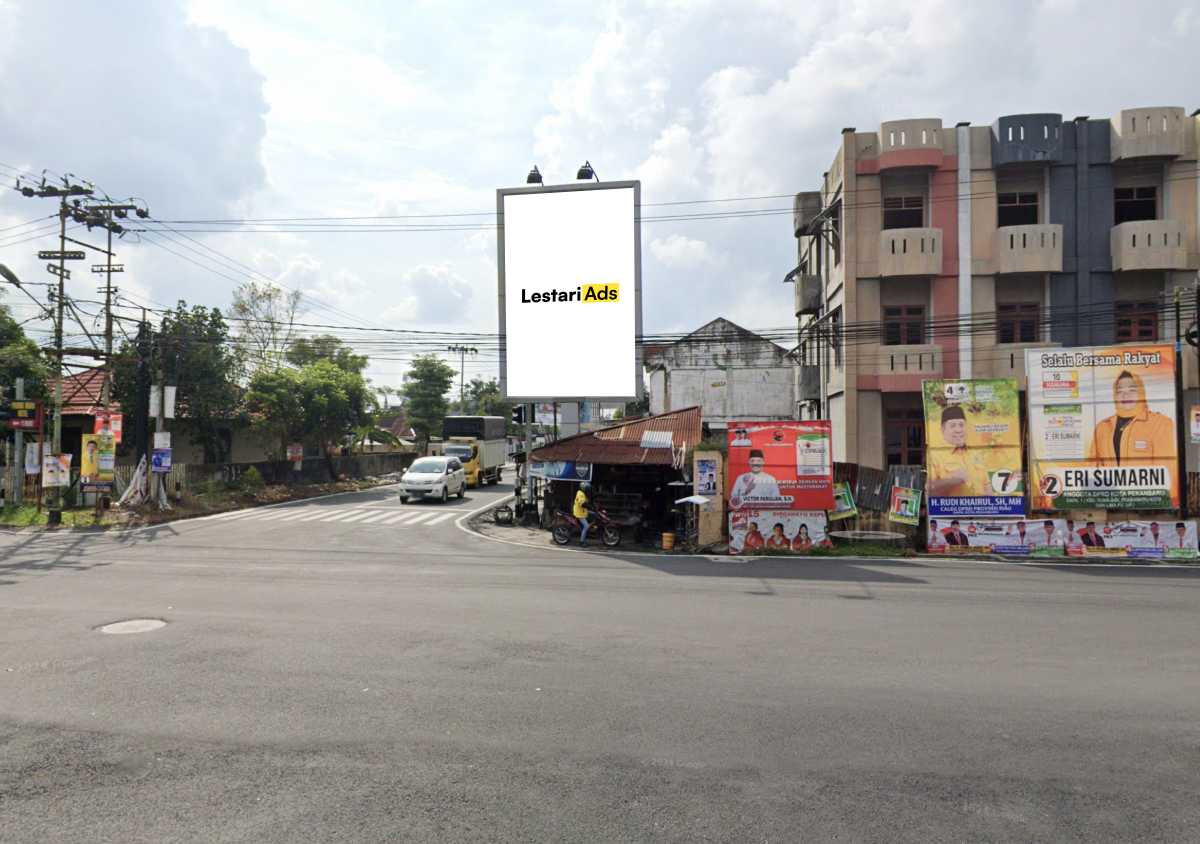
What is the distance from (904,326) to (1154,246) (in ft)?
25.7

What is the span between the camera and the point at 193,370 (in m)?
31.5

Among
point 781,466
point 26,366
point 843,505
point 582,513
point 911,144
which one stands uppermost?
point 911,144

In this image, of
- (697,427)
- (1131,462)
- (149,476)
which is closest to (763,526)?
(697,427)

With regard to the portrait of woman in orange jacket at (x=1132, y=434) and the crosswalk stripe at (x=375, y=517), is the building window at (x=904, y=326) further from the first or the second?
the crosswalk stripe at (x=375, y=517)

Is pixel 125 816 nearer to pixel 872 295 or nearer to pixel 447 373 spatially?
pixel 872 295

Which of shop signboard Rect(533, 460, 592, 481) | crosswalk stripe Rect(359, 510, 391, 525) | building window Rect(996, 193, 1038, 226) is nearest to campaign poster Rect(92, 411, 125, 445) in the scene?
crosswalk stripe Rect(359, 510, 391, 525)

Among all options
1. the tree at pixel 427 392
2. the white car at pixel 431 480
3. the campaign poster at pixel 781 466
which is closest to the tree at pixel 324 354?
the tree at pixel 427 392

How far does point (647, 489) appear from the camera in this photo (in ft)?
70.4

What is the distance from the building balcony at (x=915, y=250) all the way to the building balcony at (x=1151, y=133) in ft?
21.4

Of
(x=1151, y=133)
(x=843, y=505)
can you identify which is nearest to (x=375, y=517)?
(x=843, y=505)

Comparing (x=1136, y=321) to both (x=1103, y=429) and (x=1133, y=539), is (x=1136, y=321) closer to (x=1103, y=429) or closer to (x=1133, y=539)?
(x=1103, y=429)

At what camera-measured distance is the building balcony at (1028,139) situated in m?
23.8

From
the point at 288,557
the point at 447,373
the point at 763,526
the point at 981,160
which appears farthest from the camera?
the point at 447,373

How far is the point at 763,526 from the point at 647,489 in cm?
449
